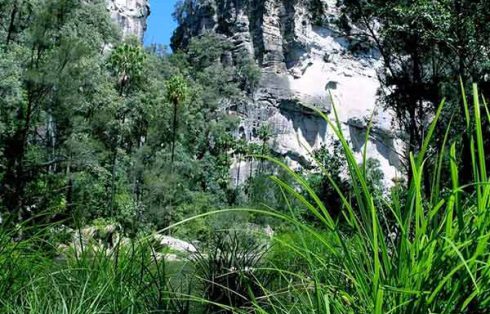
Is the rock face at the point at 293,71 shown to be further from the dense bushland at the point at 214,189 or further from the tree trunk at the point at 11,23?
the tree trunk at the point at 11,23

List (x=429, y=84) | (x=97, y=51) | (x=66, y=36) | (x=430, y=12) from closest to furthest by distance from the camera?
1. (x=430, y=12)
2. (x=429, y=84)
3. (x=66, y=36)
4. (x=97, y=51)

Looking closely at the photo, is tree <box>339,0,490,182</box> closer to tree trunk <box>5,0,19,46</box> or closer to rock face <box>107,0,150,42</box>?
tree trunk <box>5,0,19,46</box>

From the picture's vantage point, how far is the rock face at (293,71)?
57.6 m

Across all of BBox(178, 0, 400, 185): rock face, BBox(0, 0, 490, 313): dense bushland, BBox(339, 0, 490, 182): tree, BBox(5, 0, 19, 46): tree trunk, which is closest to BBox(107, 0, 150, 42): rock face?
BBox(0, 0, 490, 313): dense bushland

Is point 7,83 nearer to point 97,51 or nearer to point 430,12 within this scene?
point 97,51

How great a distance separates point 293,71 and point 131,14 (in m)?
18.2

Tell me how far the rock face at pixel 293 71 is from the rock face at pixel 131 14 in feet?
21.5

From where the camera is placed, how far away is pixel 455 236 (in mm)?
1407

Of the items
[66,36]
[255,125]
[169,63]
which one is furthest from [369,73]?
[66,36]

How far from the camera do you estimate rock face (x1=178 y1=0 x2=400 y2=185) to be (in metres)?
57.6

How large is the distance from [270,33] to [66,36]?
42.2 metres

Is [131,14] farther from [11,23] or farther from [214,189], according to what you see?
[11,23]

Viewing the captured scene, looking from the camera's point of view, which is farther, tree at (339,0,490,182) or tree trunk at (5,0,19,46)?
tree trunk at (5,0,19,46)

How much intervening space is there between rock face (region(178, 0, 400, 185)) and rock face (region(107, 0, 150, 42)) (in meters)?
6.55
